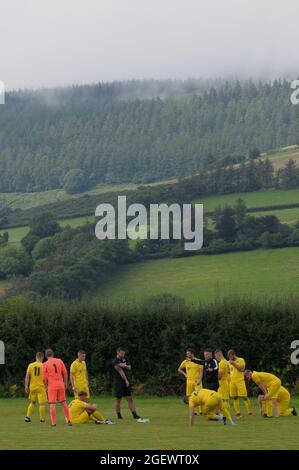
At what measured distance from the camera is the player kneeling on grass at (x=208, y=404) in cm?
2560

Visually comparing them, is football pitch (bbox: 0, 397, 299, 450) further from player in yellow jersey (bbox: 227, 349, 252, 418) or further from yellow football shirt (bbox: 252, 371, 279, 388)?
yellow football shirt (bbox: 252, 371, 279, 388)

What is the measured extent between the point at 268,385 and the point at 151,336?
15.2 meters

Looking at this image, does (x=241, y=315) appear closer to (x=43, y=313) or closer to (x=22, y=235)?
(x=43, y=313)

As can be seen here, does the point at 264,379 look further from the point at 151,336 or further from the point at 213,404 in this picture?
the point at 151,336

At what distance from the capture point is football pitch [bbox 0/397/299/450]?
2014cm

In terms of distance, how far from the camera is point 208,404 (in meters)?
26.1

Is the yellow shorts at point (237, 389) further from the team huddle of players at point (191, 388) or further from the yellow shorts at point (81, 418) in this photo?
the yellow shorts at point (81, 418)

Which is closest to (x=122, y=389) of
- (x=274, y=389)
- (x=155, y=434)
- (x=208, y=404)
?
(x=208, y=404)

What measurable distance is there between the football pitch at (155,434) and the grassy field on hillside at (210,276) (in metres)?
62.1

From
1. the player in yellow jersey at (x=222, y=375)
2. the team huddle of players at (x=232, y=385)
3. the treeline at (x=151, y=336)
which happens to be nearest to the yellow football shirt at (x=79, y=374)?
the team huddle of players at (x=232, y=385)

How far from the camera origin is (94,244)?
10750 centimetres

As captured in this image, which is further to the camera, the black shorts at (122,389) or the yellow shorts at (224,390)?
the yellow shorts at (224,390)

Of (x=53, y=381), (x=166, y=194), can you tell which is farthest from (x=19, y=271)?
(x=53, y=381)

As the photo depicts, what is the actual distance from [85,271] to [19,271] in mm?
15824
